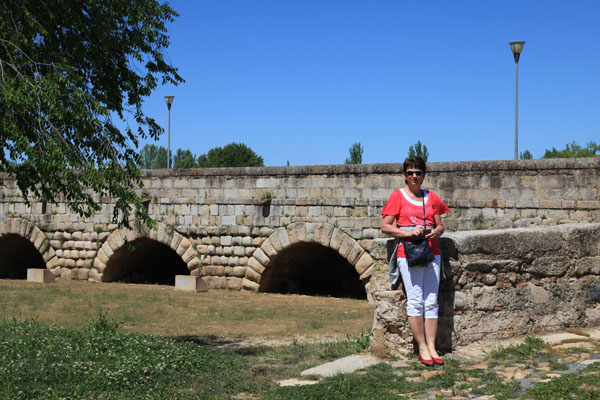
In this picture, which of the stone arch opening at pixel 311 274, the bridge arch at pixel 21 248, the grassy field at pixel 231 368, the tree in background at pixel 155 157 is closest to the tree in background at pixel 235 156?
the tree in background at pixel 155 157

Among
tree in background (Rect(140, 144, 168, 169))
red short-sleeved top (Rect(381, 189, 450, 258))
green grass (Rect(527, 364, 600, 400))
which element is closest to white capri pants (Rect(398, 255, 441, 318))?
red short-sleeved top (Rect(381, 189, 450, 258))

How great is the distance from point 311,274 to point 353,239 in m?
3.48

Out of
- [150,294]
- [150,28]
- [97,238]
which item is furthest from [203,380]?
[97,238]

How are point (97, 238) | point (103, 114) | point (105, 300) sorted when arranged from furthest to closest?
point (97, 238) < point (105, 300) < point (103, 114)

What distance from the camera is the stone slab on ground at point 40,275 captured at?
17344 mm

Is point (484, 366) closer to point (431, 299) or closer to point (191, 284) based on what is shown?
point (431, 299)

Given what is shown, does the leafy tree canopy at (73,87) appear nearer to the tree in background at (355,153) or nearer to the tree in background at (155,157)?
the tree in background at (355,153)

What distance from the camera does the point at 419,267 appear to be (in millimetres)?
5902

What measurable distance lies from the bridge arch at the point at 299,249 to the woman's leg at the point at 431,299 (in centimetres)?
744

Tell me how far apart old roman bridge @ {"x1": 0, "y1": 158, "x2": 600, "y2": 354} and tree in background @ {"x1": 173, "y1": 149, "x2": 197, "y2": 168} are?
3000 centimetres

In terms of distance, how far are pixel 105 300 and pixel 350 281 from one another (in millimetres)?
6987

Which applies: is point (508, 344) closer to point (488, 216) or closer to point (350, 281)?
point (488, 216)

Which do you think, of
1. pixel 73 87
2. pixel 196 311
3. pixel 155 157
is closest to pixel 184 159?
pixel 155 157

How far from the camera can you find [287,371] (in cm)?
622
